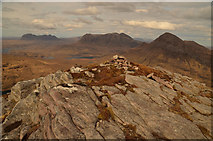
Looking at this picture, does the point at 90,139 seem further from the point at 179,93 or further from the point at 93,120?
the point at 179,93

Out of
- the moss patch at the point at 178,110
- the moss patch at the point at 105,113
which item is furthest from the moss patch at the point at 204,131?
the moss patch at the point at 105,113

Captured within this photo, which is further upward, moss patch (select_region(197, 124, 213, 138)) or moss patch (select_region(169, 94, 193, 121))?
moss patch (select_region(169, 94, 193, 121))

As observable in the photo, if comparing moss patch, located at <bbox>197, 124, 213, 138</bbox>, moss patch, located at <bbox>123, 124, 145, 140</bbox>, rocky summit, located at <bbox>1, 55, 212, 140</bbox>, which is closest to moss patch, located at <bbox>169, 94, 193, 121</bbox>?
rocky summit, located at <bbox>1, 55, 212, 140</bbox>

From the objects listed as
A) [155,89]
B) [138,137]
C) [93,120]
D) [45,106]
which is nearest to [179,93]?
[155,89]

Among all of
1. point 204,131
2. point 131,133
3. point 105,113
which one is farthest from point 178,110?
point 105,113

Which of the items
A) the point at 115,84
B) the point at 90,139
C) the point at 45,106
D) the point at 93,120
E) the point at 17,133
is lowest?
the point at 17,133

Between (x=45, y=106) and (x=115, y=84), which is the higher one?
(x=115, y=84)

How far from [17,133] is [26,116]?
462 centimetres

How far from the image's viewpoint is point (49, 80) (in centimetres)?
3397

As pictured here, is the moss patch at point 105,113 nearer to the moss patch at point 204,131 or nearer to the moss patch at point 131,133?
the moss patch at point 131,133

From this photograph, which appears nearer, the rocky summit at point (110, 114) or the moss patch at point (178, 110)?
the rocky summit at point (110, 114)

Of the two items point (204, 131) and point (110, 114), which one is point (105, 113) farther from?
point (204, 131)

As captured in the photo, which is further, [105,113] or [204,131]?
[105,113]

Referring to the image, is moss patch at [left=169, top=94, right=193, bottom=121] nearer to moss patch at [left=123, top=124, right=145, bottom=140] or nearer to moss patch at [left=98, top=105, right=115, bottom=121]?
moss patch at [left=123, top=124, right=145, bottom=140]
